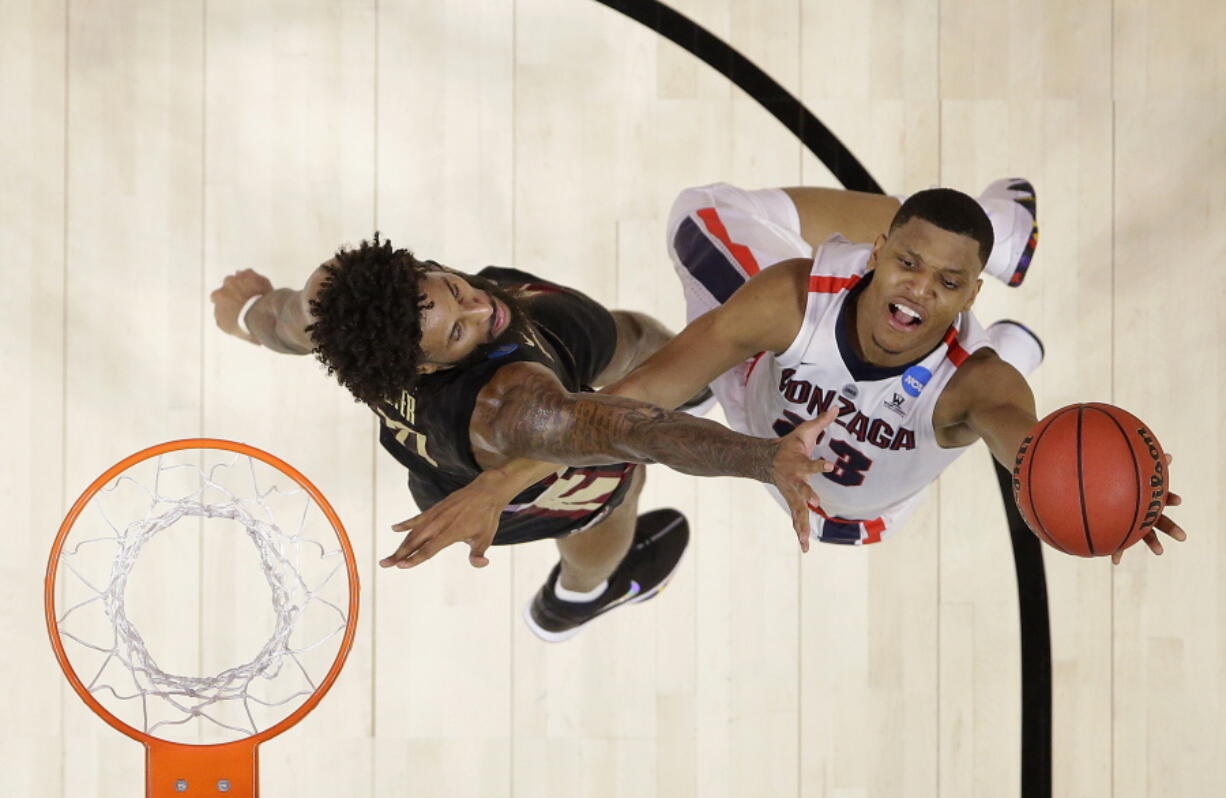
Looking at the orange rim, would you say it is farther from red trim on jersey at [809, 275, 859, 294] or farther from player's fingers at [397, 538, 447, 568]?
red trim on jersey at [809, 275, 859, 294]

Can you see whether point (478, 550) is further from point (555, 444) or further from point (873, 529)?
point (873, 529)

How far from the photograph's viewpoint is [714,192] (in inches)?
111

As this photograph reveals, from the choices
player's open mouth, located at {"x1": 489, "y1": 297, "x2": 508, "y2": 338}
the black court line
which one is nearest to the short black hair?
player's open mouth, located at {"x1": 489, "y1": 297, "x2": 508, "y2": 338}

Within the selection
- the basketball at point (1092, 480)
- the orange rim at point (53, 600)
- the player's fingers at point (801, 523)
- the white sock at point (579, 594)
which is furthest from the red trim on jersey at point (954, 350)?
the orange rim at point (53, 600)

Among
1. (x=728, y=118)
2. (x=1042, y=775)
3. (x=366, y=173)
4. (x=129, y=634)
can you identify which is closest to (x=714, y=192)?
(x=728, y=118)

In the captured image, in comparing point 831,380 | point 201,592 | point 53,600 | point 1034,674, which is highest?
point 831,380

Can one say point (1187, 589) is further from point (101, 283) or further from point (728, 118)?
point (101, 283)

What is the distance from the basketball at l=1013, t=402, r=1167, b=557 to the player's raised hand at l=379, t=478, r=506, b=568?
1.01m

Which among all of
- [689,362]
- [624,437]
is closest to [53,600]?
[624,437]

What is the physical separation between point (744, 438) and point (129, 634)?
154 cm

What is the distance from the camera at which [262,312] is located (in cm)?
291

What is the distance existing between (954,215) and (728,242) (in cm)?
70

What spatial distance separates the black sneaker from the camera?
2.98 meters

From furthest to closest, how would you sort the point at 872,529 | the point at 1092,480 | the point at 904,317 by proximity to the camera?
the point at 872,529
the point at 904,317
the point at 1092,480
